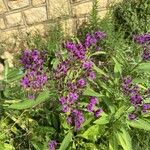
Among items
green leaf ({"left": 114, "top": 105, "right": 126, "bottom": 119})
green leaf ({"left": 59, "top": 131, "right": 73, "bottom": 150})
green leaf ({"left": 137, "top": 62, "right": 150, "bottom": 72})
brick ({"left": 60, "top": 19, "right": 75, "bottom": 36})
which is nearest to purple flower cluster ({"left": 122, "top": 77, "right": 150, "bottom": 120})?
green leaf ({"left": 114, "top": 105, "right": 126, "bottom": 119})

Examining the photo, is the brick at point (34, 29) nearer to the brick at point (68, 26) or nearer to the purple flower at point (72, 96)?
the brick at point (68, 26)

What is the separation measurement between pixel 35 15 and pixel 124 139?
3.10m

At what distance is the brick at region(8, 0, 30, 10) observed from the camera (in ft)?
21.3

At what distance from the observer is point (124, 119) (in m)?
4.08

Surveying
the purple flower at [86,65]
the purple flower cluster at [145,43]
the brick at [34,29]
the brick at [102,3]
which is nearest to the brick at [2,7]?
the brick at [34,29]

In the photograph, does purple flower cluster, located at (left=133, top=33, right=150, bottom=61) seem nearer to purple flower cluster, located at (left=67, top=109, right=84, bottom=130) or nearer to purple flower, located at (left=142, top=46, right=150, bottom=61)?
purple flower, located at (left=142, top=46, right=150, bottom=61)

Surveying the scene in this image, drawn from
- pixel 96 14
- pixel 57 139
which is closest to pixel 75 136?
pixel 57 139

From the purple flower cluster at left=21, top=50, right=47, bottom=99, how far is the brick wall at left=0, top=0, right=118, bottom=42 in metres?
2.80

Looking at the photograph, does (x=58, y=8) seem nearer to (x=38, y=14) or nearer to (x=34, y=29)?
(x=38, y=14)

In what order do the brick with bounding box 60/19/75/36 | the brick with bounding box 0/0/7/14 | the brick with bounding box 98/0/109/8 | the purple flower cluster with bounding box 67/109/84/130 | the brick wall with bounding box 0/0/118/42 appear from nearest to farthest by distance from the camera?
the purple flower cluster with bounding box 67/109/84/130, the brick with bounding box 0/0/7/14, the brick wall with bounding box 0/0/118/42, the brick with bounding box 60/19/75/36, the brick with bounding box 98/0/109/8

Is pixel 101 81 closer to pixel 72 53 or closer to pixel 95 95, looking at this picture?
pixel 95 95

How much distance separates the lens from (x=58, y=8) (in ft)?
21.9

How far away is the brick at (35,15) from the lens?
6645 mm

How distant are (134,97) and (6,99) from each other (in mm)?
1314
